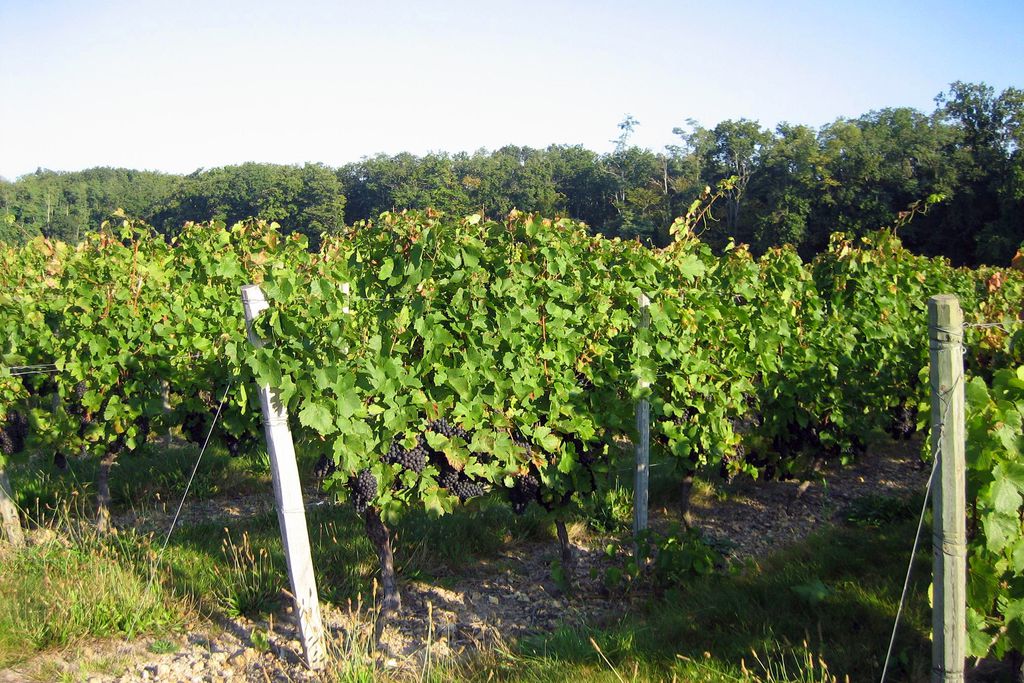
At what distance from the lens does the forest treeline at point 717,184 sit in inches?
1165

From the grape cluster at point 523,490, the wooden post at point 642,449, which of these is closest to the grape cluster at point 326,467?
the grape cluster at point 523,490

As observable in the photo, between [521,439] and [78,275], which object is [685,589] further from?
[78,275]

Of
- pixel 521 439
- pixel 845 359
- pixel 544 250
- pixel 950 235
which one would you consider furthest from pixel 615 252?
pixel 950 235

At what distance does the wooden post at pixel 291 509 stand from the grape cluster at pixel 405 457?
490 millimetres

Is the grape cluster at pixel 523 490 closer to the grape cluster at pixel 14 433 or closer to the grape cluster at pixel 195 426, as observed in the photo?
the grape cluster at pixel 195 426

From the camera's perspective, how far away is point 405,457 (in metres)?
3.65

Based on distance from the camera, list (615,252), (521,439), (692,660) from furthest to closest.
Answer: (615,252) < (521,439) < (692,660)

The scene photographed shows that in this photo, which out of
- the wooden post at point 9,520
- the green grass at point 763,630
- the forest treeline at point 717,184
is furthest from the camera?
the forest treeline at point 717,184

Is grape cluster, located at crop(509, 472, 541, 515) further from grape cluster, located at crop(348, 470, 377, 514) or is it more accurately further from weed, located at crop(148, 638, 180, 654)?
weed, located at crop(148, 638, 180, 654)

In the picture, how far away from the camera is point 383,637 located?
384 centimetres

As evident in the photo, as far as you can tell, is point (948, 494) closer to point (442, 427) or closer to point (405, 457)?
point (442, 427)

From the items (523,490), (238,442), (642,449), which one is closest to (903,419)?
(642,449)

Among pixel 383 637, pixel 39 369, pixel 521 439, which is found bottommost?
pixel 383 637

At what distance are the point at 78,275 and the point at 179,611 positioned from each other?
2624 millimetres
